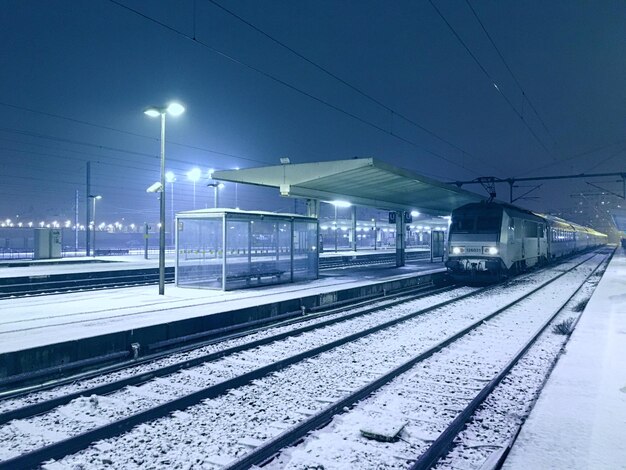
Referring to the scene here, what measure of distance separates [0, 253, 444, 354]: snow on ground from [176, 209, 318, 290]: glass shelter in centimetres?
74

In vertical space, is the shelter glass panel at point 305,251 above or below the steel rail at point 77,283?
above

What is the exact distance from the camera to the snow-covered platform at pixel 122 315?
7.09m

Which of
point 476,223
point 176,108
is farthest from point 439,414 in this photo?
point 476,223

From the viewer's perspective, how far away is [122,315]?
9.89m

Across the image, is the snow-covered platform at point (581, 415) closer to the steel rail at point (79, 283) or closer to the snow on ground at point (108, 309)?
the snow on ground at point (108, 309)

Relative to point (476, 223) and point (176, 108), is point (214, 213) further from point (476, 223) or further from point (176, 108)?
point (476, 223)

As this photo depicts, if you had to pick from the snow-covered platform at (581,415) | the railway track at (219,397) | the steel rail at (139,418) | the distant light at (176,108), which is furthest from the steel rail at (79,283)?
the snow-covered platform at (581,415)

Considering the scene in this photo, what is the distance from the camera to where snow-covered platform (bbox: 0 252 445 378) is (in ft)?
23.2

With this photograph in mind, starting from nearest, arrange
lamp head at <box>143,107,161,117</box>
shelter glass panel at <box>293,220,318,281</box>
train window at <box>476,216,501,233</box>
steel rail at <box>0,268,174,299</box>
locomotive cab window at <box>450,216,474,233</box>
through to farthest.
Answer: lamp head at <box>143,107,161,117</box>, steel rail at <box>0,268,174,299</box>, shelter glass panel at <box>293,220,318,281</box>, train window at <box>476,216,501,233</box>, locomotive cab window at <box>450,216,474,233</box>

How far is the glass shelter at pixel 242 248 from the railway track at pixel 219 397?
19.4 feet

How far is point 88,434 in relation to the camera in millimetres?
4414

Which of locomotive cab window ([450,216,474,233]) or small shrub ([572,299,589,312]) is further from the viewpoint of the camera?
locomotive cab window ([450,216,474,233])

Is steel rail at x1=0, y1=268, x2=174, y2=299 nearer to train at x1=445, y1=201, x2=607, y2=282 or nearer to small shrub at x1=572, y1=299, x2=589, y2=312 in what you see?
train at x1=445, y1=201, x2=607, y2=282

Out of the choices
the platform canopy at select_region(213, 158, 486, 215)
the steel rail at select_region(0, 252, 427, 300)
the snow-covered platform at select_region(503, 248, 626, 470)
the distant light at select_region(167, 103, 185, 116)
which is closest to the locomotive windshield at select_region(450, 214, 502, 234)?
the platform canopy at select_region(213, 158, 486, 215)
